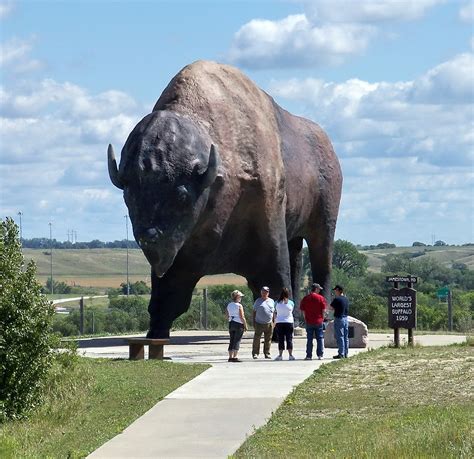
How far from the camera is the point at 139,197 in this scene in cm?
2219

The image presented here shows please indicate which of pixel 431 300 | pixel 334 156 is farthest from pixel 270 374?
pixel 431 300

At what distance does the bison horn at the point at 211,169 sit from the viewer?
22703mm

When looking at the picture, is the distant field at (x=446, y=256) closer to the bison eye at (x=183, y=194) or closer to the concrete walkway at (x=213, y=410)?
the bison eye at (x=183, y=194)

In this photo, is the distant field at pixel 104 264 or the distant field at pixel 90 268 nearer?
the distant field at pixel 90 268

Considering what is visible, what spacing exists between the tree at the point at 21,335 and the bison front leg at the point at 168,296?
5926mm

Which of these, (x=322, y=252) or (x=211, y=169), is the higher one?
(x=211, y=169)

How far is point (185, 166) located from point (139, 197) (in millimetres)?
983

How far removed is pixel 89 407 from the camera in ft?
58.6

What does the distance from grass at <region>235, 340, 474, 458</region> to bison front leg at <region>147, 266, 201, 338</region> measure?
4211mm

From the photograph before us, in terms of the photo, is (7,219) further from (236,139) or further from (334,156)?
(334,156)

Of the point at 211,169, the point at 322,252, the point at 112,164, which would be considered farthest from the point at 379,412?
the point at 322,252

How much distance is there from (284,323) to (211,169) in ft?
9.70

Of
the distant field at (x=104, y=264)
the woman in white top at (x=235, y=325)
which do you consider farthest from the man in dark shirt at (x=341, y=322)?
the distant field at (x=104, y=264)

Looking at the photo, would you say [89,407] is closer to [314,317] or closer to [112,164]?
[314,317]
